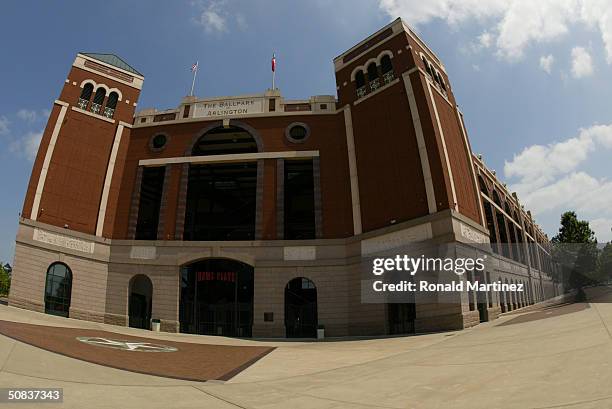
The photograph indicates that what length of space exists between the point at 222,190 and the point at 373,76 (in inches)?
872

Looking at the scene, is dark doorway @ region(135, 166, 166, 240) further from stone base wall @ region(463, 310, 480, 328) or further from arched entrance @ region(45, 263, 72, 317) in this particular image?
stone base wall @ region(463, 310, 480, 328)

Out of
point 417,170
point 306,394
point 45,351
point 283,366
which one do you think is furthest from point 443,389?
point 417,170

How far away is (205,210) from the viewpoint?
1861 inches

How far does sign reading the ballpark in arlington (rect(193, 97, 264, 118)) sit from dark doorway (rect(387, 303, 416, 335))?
22763 mm

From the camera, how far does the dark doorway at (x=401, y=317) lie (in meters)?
28.2

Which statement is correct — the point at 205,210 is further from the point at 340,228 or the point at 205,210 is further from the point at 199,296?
the point at 340,228

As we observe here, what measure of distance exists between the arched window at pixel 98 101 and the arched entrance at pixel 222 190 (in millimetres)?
10078

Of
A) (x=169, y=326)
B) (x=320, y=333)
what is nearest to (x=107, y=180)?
(x=169, y=326)

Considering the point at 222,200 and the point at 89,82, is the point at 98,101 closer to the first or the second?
the point at 89,82

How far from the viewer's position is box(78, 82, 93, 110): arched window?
3672cm

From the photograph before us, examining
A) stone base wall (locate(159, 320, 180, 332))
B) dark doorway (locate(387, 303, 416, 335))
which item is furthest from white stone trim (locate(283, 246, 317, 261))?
stone base wall (locate(159, 320, 180, 332))

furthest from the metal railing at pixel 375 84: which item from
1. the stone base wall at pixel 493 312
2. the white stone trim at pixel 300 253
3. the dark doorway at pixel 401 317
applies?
the stone base wall at pixel 493 312

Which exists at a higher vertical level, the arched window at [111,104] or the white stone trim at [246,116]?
the arched window at [111,104]

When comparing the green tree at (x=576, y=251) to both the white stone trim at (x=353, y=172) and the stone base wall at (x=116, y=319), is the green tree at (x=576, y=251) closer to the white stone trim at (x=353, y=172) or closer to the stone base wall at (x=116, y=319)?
the white stone trim at (x=353, y=172)
